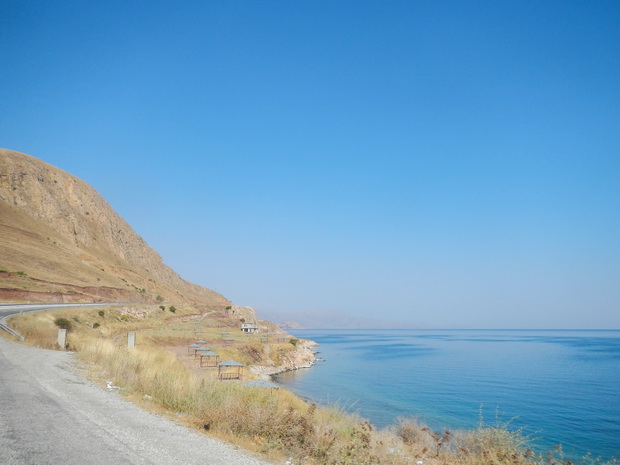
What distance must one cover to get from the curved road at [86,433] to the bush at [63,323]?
67.2ft

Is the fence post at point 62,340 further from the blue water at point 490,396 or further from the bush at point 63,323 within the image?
the blue water at point 490,396

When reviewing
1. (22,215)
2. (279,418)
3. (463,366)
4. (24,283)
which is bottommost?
(463,366)

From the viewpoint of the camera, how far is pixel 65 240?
82.0m

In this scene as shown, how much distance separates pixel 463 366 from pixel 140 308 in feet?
159

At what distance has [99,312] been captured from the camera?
4091 centimetres

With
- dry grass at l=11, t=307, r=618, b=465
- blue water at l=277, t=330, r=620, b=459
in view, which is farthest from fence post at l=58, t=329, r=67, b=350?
blue water at l=277, t=330, r=620, b=459

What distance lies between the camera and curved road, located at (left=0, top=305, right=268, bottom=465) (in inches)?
255

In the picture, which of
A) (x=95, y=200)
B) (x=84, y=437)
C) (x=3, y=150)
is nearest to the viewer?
(x=84, y=437)

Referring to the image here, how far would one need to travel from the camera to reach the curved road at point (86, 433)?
6.48 metres

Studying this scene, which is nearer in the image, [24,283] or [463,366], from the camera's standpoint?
[24,283]

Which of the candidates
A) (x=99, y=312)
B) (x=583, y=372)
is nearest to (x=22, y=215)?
(x=99, y=312)

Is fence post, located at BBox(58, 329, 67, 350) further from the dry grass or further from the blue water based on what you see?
the blue water

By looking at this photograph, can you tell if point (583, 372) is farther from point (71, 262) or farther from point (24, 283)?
point (71, 262)

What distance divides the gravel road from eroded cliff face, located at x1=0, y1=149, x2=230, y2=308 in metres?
43.5
